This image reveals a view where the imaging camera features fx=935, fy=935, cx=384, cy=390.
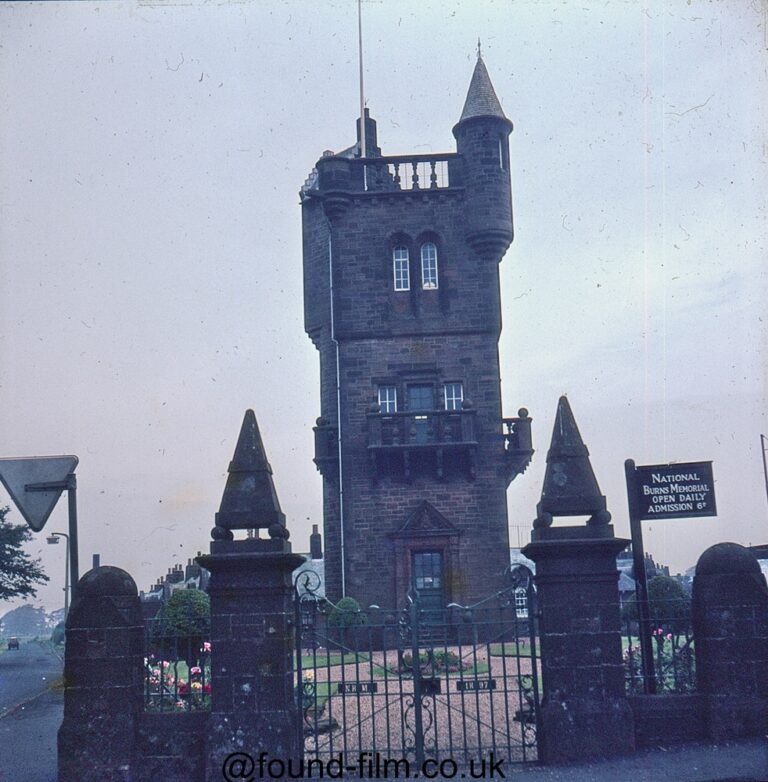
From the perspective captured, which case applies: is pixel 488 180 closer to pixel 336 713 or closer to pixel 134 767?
pixel 336 713

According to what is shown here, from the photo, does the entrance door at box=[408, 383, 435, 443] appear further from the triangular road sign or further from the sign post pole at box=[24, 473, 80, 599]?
the triangular road sign

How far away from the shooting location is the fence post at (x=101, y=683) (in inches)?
327

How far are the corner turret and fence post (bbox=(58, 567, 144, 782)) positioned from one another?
21.2 meters

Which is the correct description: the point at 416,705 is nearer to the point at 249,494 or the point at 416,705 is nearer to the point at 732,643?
the point at 249,494

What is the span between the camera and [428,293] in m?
28.4

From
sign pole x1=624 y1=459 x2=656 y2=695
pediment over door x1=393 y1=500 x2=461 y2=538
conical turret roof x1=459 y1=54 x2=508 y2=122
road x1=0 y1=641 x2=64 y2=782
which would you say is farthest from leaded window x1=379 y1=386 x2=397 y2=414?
sign pole x1=624 y1=459 x2=656 y2=695

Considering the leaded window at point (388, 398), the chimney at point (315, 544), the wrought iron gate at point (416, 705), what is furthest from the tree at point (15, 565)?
the wrought iron gate at point (416, 705)

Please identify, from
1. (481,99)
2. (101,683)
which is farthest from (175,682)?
(481,99)

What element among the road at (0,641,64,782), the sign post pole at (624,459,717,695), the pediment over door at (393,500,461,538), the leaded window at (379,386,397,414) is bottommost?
the road at (0,641,64,782)

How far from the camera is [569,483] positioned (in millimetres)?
9078

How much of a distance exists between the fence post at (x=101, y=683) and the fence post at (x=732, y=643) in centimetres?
525

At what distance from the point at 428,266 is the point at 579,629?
20940 millimetres

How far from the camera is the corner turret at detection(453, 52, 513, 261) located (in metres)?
28.1

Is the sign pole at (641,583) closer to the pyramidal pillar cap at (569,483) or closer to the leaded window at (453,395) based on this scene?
the pyramidal pillar cap at (569,483)
